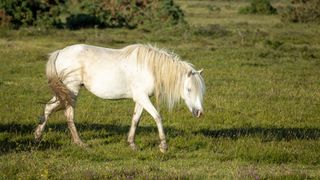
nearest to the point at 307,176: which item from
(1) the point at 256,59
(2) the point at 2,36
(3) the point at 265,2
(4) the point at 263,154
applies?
(4) the point at 263,154

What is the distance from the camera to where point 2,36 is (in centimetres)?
3494

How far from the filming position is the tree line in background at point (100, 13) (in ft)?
140

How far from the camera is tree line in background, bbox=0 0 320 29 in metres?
42.7

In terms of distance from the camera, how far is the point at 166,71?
10477 mm

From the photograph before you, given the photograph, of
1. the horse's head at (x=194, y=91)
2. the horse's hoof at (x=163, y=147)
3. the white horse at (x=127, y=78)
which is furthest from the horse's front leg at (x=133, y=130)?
the horse's head at (x=194, y=91)

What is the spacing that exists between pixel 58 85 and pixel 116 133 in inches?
68.1

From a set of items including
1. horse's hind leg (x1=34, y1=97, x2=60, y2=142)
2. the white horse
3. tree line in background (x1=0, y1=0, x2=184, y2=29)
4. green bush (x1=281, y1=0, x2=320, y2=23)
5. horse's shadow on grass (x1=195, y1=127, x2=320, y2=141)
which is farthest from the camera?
green bush (x1=281, y1=0, x2=320, y2=23)

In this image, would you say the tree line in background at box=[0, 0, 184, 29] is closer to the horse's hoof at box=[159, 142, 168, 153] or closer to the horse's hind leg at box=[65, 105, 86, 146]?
the horse's hind leg at box=[65, 105, 86, 146]

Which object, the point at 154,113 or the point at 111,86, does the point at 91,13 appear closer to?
the point at 111,86

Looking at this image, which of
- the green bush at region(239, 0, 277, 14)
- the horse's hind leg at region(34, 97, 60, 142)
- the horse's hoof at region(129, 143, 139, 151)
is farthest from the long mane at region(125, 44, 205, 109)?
the green bush at region(239, 0, 277, 14)

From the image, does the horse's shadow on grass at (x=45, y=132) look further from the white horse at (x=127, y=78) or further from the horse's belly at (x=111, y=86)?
the horse's belly at (x=111, y=86)

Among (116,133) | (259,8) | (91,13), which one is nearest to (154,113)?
(116,133)

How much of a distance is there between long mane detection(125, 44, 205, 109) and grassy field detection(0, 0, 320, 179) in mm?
911

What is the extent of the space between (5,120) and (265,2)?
5505 centimetres
